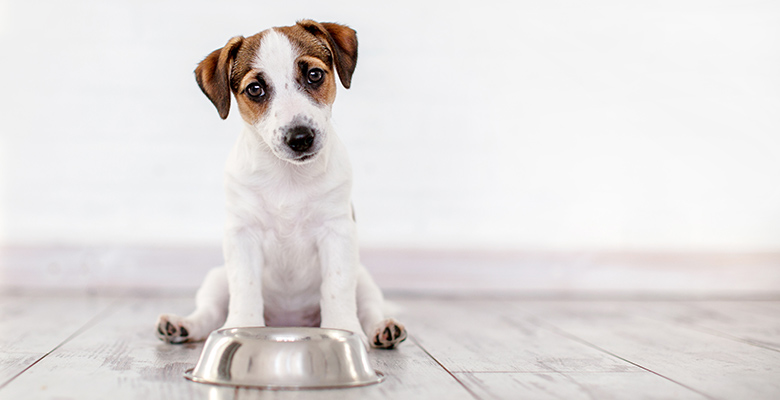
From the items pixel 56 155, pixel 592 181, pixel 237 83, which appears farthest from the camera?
pixel 592 181

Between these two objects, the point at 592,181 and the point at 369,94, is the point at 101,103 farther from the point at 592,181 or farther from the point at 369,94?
the point at 592,181

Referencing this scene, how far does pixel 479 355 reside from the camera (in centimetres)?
224

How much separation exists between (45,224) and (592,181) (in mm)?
3211

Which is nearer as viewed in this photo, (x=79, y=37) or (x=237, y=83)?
(x=237, y=83)

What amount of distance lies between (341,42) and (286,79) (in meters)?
0.29

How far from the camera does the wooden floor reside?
5.60 ft

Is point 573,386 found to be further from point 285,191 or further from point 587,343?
point 285,191

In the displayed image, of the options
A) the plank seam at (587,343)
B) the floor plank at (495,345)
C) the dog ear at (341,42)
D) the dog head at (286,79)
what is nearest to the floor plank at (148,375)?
the floor plank at (495,345)

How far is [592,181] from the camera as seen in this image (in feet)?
14.5

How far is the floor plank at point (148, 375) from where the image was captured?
64.0 inches

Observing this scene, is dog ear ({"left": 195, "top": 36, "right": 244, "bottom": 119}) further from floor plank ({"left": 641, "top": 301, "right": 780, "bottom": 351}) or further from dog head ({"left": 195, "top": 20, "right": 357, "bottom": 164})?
floor plank ({"left": 641, "top": 301, "right": 780, "bottom": 351})

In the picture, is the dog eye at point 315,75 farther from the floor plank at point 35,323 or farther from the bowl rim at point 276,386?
the floor plank at point 35,323

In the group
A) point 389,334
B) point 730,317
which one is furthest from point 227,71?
point 730,317

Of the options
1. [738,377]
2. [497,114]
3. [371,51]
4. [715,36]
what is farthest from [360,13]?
[738,377]
